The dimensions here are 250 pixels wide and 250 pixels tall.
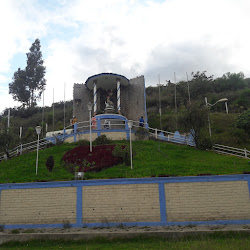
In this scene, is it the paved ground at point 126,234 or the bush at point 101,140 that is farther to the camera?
the bush at point 101,140

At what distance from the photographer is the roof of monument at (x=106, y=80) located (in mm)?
29266

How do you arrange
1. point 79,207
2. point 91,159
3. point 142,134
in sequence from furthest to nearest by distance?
point 142,134 → point 91,159 → point 79,207

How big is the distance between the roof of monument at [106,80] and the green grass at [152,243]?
21633mm

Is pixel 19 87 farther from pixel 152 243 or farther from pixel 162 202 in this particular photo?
pixel 152 243

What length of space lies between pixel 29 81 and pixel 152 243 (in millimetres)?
54631

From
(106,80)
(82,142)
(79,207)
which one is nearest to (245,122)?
(82,142)

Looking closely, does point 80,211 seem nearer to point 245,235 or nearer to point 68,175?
point 68,175

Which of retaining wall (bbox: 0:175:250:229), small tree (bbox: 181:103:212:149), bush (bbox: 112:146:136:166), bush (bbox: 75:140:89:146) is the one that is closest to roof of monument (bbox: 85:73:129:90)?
bush (bbox: 75:140:89:146)

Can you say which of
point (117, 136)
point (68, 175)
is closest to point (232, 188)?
point (68, 175)

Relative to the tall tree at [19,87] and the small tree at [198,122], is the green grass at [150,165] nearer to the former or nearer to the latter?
the small tree at [198,122]

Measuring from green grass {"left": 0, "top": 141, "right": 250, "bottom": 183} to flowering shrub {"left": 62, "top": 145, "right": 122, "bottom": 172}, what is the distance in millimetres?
588

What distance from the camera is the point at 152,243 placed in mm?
9328

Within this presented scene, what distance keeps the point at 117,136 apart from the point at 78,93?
39.4 ft

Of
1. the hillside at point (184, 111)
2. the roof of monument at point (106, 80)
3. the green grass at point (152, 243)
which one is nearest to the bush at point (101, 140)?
the hillside at point (184, 111)
